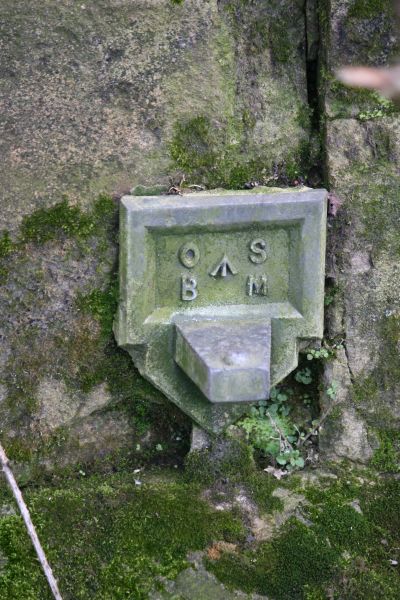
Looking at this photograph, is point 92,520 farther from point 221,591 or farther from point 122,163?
point 122,163

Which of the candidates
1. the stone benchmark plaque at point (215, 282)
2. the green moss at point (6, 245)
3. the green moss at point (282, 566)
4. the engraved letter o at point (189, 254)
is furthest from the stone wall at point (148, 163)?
the green moss at point (282, 566)

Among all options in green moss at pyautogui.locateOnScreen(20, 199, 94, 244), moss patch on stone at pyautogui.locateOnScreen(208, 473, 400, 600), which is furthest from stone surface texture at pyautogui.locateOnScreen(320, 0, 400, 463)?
green moss at pyautogui.locateOnScreen(20, 199, 94, 244)

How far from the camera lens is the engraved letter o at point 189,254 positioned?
2939 mm

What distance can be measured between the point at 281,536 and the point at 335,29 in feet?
5.99

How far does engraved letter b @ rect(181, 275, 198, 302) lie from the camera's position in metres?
2.97

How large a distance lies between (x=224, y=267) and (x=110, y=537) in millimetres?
1013

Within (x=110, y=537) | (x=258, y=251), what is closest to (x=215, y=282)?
(x=258, y=251)

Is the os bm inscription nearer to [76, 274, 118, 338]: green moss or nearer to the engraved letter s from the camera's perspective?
the engraved letter s

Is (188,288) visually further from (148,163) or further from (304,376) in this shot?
(304,376)

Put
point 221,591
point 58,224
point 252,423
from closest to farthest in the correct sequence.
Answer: point 221,591
point 58,224
point 252,423

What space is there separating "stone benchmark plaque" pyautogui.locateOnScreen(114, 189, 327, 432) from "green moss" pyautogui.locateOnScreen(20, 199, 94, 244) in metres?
0.16

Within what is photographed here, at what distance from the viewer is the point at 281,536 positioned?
288 cm

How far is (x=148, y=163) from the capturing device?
2.97 m

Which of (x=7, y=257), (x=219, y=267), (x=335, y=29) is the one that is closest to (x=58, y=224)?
(x=7, y=257)
